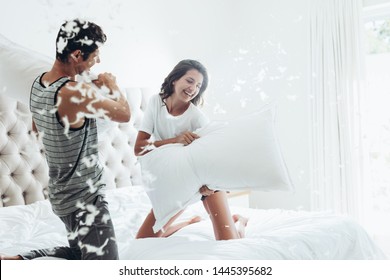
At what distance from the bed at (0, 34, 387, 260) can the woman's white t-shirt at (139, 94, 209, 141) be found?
87 mm

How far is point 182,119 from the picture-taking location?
1444 millimetres

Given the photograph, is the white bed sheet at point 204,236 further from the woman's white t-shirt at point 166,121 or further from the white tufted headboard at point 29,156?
the woman's white t-shirt at point 166,121

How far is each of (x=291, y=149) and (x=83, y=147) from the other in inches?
52.5

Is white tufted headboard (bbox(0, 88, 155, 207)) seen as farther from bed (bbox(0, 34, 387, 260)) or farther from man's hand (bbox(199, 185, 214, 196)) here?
man's hand (bbox(199, 185, 214, 196))

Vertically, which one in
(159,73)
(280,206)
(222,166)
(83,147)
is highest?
(159,73)

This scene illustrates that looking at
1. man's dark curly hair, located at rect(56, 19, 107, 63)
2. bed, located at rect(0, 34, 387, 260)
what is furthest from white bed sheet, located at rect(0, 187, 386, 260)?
man's dark curly hair, located at rect(56, 19, 107, 63)

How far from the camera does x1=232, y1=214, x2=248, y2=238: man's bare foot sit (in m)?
1.60

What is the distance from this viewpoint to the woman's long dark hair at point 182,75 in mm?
1432

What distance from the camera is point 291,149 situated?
2.22 m

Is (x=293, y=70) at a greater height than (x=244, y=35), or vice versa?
(x=244, y=35)

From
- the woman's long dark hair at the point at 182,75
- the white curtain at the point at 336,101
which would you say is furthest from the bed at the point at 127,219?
the white curtain at the point at 336,101

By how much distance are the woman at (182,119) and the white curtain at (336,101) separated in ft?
2.99
